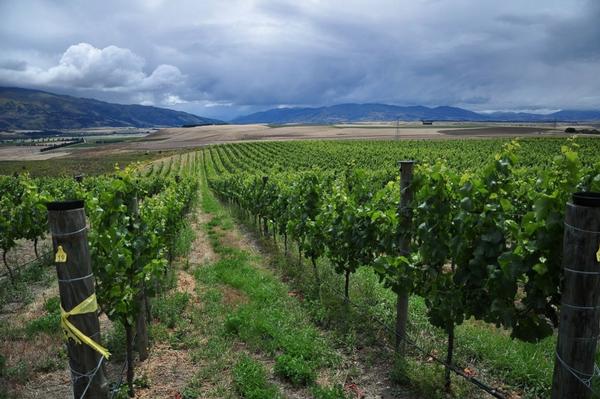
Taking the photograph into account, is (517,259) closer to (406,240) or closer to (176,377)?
(406,240)

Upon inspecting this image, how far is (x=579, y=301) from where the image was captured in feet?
9.70

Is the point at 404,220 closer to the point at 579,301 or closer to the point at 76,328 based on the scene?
the point at 579,301

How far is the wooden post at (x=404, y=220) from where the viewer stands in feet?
19.5

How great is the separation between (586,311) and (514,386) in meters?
3.08

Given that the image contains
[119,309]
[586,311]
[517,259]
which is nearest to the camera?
[586,311]

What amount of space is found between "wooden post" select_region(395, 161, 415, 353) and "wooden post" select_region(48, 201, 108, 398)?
3.98 meters

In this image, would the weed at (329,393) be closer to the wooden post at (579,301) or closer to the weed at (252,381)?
the weed at (252,381)

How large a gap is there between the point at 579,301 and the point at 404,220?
316cm

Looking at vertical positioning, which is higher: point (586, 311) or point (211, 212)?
point (586, 311)

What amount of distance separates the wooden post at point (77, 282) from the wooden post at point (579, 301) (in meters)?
3.73

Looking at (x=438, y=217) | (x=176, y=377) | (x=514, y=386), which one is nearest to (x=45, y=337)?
(x=176, y=377)

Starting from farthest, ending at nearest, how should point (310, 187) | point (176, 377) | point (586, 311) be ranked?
1. point (310, 187)
2. point (176, 377)
3. point (586, 311)

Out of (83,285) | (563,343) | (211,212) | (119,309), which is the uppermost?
(83,285)

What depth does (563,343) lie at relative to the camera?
10.1 ft
